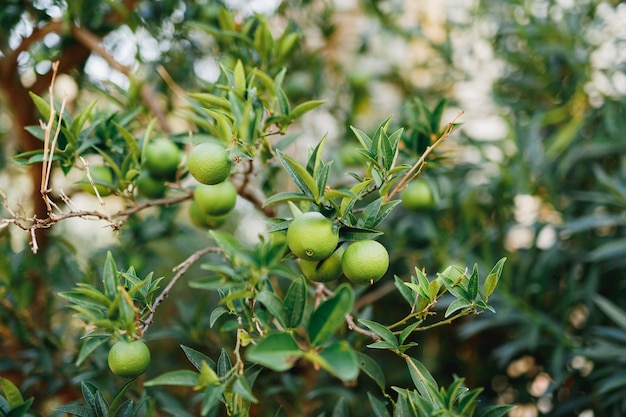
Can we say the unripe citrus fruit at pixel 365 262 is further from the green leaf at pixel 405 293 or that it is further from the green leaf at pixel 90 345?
the green leaf at pixel 90 345

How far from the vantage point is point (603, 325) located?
1.69 m

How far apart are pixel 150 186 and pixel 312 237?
578mm

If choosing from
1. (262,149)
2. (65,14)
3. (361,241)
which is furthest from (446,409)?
(65,14)

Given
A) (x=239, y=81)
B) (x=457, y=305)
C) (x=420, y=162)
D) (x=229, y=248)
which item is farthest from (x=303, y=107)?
(x=457, y=305)

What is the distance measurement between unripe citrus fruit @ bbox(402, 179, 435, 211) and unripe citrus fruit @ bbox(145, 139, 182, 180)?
0.58m

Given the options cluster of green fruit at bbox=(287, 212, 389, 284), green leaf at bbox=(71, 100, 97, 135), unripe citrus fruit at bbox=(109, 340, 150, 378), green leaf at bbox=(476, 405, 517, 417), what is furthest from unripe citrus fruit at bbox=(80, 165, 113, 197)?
green leaf at bbox=(476, 405, 517, 417)

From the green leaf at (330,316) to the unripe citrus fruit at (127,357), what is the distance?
29 cm

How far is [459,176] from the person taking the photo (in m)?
1.98

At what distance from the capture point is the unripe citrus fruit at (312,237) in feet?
2.54

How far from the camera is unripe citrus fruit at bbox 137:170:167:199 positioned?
1.19 meters

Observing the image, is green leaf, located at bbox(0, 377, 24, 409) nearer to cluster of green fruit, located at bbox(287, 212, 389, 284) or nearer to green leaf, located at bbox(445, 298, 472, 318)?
cluster of green fruit, located at bbox(287, 212, 389, 284)

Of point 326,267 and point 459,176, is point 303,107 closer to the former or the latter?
point 326,267

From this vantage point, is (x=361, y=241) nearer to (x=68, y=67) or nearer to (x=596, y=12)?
(x=68, y=67)

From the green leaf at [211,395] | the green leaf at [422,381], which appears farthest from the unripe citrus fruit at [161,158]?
the green leaf at [422,381]
